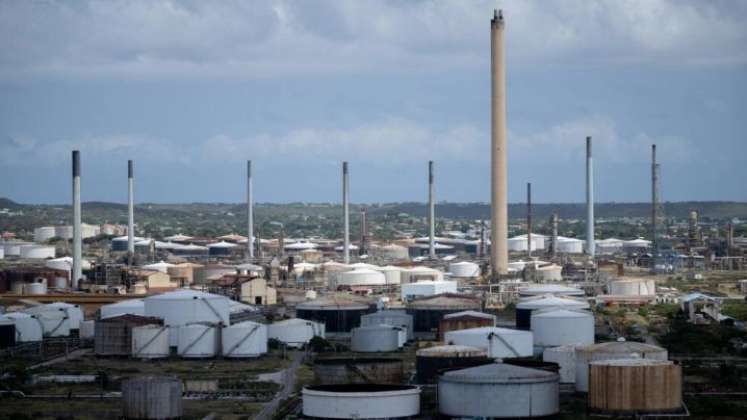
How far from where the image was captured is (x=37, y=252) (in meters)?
158

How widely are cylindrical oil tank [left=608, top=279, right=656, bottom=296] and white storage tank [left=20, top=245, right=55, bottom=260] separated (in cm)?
6398

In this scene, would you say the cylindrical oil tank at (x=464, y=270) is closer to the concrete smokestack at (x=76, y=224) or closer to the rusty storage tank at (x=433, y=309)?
the concrete smokestack at (x=76, y=224)

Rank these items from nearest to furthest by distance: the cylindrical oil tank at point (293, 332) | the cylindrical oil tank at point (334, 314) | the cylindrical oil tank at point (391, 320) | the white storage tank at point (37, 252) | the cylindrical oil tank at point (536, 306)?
the cylindrical oil tank at point (293, 332), the cylindrical oil tank at point (391, 320), the cylindrical oil tank at point (536, 306), the cylindrical oil tank at point (334, 314), the white storage tank at point (37, 252)

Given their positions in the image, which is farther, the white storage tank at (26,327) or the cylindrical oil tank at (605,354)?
the white storage tank at (26,327)

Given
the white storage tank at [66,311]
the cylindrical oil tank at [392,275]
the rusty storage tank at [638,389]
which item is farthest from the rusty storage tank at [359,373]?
the cylindrical oil tank at [392,275]

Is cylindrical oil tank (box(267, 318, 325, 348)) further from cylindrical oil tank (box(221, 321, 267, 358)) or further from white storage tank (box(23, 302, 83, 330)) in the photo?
white storage tank (box(23, 302, 83, 330))

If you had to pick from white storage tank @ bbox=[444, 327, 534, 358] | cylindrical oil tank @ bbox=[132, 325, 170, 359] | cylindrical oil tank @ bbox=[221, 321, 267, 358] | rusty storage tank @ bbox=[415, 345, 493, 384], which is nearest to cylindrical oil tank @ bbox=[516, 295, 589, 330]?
white storage tank @ bbox=[444, 327, 534, 358]

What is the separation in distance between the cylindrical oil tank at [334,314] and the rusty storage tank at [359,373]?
93.6 ft

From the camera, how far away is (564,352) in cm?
6475

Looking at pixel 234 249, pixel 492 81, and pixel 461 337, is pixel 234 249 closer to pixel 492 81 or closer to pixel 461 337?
pixel 492 81

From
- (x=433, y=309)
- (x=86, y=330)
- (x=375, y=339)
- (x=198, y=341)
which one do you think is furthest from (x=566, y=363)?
(x=86, y=330)

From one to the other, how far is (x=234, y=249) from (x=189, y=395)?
348ft

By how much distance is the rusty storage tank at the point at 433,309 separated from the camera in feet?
293

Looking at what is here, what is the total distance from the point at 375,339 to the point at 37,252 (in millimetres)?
85715
